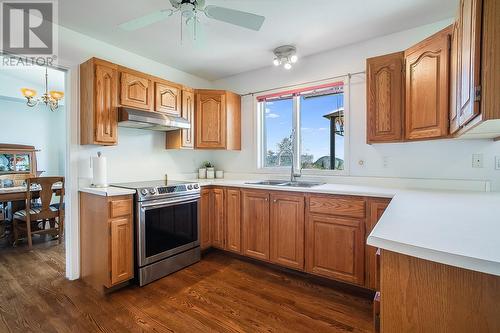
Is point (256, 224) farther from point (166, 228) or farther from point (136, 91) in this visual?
point (136, 91)

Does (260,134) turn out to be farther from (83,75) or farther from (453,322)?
(453,322)

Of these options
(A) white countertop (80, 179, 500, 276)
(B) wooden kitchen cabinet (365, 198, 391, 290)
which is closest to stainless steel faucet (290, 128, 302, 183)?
(B) wooden kitchen cabinet (365, 198, 391, 290)

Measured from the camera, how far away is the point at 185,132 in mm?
3193

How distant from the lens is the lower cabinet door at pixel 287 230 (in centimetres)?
246

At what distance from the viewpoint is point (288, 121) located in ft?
10.9

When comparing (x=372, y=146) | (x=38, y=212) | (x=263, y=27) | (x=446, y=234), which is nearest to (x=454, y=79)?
(x=372, y=146)

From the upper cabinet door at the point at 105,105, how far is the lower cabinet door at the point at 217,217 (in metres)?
1.29

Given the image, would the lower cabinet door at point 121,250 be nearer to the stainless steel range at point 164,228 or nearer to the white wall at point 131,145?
the stainless steel range at point 164,228

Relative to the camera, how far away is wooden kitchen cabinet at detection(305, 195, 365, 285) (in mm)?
2154

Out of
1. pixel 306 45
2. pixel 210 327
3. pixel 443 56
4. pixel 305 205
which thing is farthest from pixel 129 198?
pixel 443 56

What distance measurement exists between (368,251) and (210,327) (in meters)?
1.42

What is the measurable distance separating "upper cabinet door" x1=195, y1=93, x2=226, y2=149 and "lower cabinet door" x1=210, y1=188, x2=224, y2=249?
2.31ft

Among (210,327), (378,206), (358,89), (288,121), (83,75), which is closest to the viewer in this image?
(210,327)

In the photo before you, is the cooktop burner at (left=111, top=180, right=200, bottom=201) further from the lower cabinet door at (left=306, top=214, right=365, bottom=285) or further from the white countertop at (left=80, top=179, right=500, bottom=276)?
the white countertop at (left=80, top=179, right=500, bottom=276)
